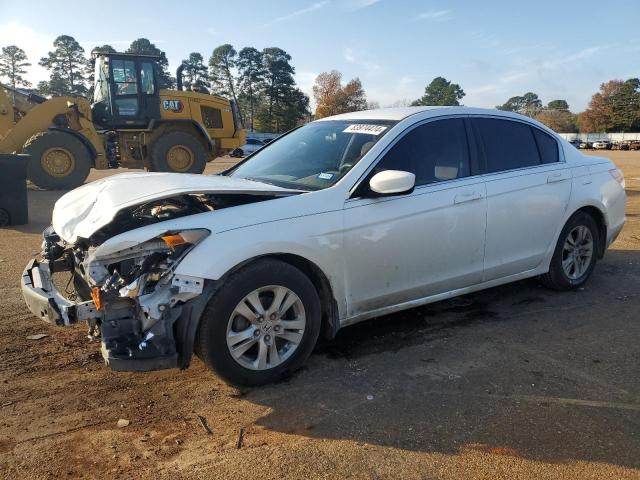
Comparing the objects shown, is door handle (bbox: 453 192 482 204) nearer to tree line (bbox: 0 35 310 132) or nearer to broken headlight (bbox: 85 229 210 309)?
broken headlight (bbox: 85 229 210 309)

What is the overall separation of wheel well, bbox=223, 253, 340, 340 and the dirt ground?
0.28m

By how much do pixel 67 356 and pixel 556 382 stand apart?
10.9ft

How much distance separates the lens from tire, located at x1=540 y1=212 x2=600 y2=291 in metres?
5.11

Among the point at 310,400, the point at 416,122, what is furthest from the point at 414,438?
the point at 416,122

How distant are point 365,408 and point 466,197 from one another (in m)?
1.90

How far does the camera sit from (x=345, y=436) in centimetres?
284

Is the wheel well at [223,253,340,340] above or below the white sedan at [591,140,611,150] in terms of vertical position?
below

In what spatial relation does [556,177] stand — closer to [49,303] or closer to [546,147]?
[546,147]

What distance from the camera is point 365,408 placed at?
10.2 ft

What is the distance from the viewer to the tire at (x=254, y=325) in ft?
10.1

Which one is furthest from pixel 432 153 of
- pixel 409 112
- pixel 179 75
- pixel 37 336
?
pixel 179 75

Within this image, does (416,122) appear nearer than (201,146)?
Yes

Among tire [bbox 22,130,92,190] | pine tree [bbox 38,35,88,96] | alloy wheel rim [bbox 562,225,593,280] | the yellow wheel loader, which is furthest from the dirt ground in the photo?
pine tree [bbox 38,35,88,96]

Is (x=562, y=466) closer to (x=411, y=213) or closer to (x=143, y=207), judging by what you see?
(x=411, y=213)
